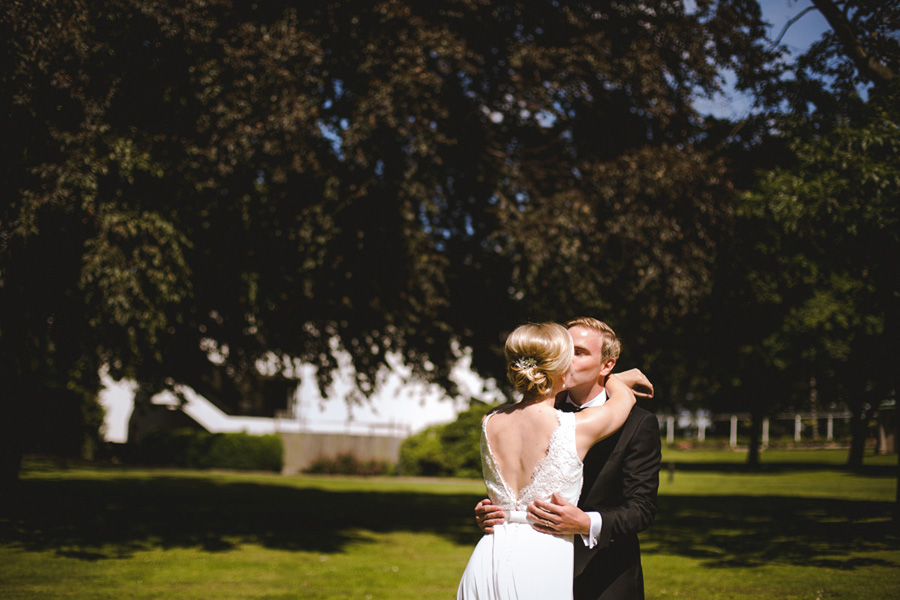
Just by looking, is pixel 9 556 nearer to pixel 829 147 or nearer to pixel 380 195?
pixel 380 195

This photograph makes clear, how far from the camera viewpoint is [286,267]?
37.3 feet

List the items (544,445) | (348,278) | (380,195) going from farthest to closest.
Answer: (348,278) → (380,195) → (544,445)

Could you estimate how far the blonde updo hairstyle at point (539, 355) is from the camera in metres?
3.15

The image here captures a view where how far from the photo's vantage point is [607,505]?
3.38 meters

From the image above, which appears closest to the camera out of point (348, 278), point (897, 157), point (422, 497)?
point (897, 157)

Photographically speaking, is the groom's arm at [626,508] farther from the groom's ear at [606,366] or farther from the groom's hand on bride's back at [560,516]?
the groom's ear at [606,366]

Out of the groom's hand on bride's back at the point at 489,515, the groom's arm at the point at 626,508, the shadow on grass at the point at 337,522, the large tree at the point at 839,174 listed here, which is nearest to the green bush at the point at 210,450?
the shadow on grass at the point at 337,522

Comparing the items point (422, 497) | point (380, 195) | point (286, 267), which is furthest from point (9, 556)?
point (422, 497)

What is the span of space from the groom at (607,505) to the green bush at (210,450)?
27.9 metres

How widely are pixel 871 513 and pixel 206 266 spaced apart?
44.4 feet

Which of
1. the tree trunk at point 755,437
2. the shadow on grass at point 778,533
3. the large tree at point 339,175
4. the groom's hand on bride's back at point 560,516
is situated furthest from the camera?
the tree trunk at point 755,437

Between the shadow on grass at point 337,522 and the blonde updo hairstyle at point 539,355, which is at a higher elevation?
the blonde updo hairstyle at point 539,355

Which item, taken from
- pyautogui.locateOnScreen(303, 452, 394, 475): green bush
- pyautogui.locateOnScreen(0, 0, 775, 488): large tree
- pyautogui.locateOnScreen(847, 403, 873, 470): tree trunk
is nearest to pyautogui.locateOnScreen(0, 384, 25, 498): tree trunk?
pyautogui.locateOnScreen(0, 0, 775, 488): large tree

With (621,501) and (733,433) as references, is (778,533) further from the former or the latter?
(733,433)
